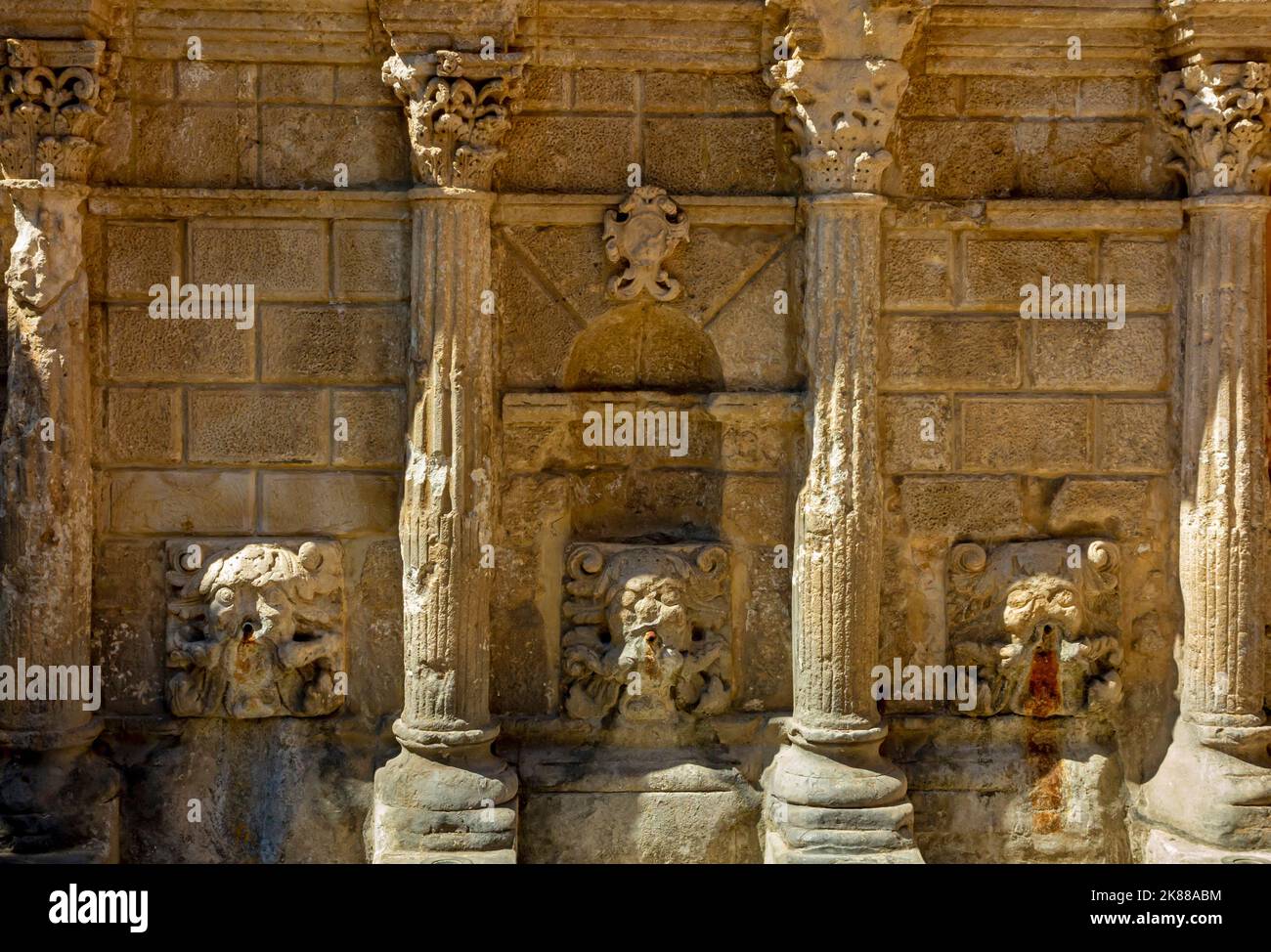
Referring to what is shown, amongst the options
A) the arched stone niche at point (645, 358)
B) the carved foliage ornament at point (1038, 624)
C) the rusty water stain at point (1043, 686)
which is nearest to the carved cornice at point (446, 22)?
the arched stone niche at point (645, 358)

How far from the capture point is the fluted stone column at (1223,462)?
7.06 m

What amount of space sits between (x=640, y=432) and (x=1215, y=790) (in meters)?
3.30

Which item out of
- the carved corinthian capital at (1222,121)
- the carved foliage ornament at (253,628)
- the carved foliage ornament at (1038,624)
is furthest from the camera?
the carved foliage ornament at (1038,624)

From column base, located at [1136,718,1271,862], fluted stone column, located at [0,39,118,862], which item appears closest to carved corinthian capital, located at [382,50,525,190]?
fluted stone column, located at [0,39,118,862]

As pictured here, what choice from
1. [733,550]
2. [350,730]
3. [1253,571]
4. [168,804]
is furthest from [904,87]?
[168,804]

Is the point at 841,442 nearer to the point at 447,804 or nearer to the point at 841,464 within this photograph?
the point at 841,464

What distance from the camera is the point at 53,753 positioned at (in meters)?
6.93

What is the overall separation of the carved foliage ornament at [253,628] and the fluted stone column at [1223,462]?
4.24 metres

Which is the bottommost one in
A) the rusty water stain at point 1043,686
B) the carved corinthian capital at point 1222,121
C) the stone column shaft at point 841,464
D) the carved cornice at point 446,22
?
the rusty water stain at point 1043,686

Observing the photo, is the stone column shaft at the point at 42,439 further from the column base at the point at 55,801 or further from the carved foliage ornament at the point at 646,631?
the carved foliage ornament at the point at 646,631

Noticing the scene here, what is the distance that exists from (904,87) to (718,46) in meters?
0.92

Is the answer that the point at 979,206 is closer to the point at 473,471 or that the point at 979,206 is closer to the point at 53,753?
the point at 473,471

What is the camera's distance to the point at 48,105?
6.77 metres

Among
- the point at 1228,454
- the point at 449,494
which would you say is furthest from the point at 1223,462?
the point at 449,494
